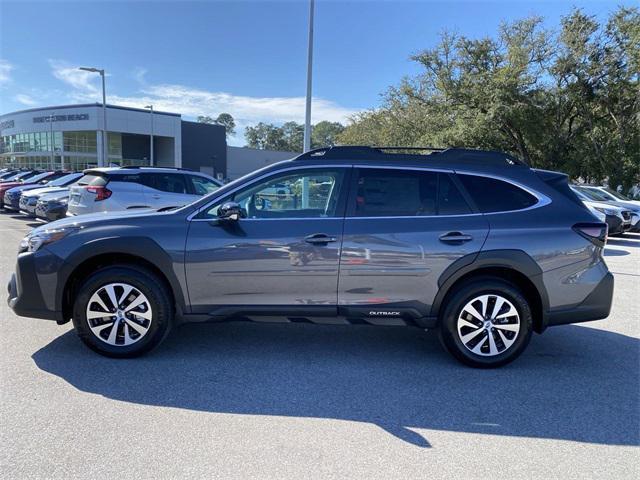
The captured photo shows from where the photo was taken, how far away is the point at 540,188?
166 inches

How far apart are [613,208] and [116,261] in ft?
47.4

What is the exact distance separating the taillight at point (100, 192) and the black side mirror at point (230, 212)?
228 inches

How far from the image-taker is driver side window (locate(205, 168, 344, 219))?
4.16 m

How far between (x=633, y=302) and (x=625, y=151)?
20141 millimetres

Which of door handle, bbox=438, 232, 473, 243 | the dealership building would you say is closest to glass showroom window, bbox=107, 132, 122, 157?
the dealership building

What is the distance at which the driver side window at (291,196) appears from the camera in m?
4.16

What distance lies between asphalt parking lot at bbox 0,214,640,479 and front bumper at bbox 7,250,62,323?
1.39ft

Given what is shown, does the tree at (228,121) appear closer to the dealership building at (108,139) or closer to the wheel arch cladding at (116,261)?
the dealership building at (108,139)

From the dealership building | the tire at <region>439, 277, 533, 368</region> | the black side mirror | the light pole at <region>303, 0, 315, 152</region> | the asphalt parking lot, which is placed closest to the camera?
the asphalt parking lot

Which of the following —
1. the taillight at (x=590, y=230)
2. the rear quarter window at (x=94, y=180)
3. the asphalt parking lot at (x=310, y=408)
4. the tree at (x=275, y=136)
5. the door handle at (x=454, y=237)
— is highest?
the tree at (x=275, y=136)

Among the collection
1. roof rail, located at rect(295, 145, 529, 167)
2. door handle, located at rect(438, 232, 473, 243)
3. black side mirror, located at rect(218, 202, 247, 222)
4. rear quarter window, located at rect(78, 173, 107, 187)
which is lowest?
door handle, located at rect(438, 232, 473, 243)

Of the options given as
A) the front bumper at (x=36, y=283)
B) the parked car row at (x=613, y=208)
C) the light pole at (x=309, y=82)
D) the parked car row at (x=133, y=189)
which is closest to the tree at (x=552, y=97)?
the parked car row at (x=613, y=208)

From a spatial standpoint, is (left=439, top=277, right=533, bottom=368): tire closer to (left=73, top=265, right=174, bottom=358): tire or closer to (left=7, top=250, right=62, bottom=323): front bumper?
(left=73, top=265, right=174, bottom=358): tire

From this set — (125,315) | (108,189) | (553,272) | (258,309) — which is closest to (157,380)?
(125,315)
